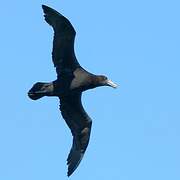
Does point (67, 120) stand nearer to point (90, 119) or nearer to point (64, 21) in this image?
point (90, 119)

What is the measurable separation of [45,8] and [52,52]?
120 cm

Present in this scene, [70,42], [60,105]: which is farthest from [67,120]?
[70,42]

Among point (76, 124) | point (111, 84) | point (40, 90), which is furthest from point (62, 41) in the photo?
point (76, 124)

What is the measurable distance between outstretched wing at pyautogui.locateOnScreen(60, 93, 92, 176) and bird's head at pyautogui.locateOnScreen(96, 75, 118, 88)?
85 centimetres

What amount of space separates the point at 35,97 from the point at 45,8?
218cm

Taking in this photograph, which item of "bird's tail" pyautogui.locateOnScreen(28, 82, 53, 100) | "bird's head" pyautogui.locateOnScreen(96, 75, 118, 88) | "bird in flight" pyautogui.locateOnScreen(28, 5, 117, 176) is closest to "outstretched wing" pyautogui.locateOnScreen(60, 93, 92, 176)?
"bird in flight" pyautogui.locateOnScreen(28, 5, 117, 176)

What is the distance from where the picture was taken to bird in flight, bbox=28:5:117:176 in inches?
1070

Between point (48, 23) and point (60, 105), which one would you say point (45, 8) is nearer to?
point (48, 23)

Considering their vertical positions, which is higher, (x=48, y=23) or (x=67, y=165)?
(x=48, y=23)

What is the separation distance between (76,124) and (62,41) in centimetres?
241

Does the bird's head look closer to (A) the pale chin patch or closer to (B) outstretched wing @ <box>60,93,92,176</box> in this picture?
(A) the pale chin patch

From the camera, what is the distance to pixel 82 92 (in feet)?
90.8

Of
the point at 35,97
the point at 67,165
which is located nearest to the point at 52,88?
the point at 35,97

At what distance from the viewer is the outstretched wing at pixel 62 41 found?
2714 centimetres
